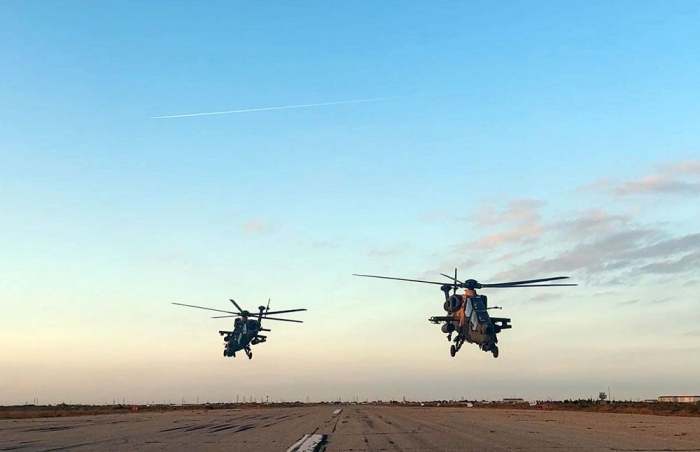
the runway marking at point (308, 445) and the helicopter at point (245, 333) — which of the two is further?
the helicopter at point (245, 333)

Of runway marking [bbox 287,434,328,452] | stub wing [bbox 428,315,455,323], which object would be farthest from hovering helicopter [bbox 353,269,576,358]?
runway marking [bbox 287,434,328,452]

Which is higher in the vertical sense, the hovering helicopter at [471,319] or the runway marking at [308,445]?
the hovering helicopter at [471,319]

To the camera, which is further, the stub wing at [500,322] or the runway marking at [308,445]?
the stub wing at [500,322]

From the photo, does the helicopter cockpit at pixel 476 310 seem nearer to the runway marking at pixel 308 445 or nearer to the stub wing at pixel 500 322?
the stub wing at pixel 500 322

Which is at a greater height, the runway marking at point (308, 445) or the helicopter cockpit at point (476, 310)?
the helicopter cockpit at point (476, 310)

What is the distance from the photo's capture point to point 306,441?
1193 inches

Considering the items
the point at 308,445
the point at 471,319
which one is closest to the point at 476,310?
the point at 471,319

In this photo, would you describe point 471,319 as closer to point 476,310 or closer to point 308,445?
point 476,310

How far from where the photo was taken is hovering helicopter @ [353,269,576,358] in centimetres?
6794

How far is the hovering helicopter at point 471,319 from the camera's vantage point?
67938 millimetres

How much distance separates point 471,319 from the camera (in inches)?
Result: 2726

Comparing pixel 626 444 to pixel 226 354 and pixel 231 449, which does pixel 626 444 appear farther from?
pixel 226 354

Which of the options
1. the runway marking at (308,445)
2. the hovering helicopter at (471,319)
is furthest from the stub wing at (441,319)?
the runway marking at (308,445)

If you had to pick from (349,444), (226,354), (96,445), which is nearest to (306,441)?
(349,444)
